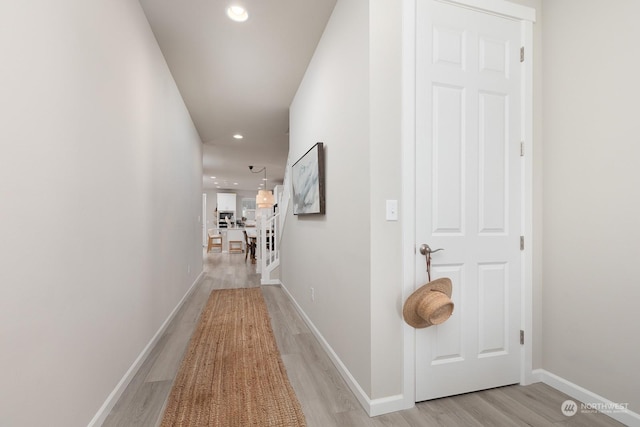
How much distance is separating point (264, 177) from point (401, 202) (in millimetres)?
9398

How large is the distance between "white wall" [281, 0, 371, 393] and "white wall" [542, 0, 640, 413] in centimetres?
129

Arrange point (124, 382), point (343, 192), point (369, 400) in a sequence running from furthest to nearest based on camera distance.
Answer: point (343, 192) < point (124, 382) < point (369, 400)

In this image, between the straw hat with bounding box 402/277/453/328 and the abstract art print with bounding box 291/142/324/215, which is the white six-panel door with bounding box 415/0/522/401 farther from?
the abstract art print with bounding box 291/142/324/215

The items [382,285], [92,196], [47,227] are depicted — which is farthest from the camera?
[382,285]

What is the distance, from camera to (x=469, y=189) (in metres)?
1.89

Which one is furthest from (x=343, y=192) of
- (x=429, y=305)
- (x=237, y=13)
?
(x=237, y=13)

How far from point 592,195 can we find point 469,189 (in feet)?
2.21

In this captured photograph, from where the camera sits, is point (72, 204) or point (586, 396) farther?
point (586, 396)

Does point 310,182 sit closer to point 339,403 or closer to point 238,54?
point 238,54

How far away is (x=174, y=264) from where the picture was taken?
3.47m

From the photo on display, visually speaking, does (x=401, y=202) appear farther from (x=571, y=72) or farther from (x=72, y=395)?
(x=72, y=395)

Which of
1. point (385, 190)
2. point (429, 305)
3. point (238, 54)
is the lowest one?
point (429, 305)

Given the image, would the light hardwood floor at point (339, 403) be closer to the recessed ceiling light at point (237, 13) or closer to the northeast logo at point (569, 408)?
the northeast logo at point (569, 408)

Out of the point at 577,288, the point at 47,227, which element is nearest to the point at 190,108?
the point at 47,227
